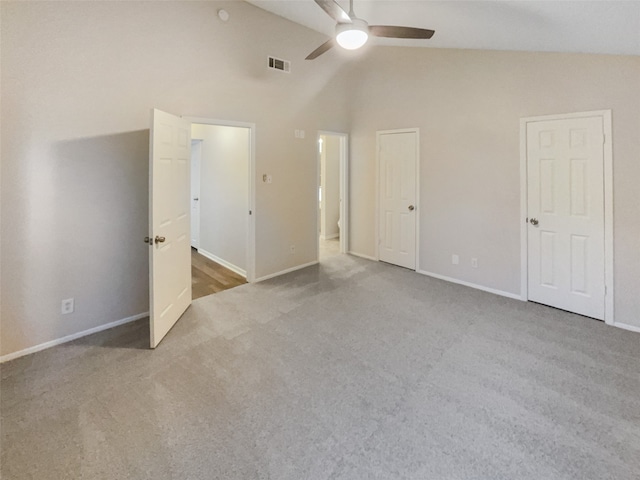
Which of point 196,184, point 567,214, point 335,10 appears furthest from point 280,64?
point 567,214

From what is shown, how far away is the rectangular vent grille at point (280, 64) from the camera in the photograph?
4184 mm

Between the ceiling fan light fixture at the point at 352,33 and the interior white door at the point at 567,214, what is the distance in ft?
7.35

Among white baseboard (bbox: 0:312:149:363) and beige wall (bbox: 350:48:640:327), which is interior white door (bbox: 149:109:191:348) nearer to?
white baseboard (bbox: 0:312:149:363)

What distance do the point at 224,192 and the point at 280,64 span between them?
6.66 ft

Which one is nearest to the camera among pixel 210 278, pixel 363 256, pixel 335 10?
pixel 335 10

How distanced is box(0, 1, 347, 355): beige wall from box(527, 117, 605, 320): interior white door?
11.2 feet

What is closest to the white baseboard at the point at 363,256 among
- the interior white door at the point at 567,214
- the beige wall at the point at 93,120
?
the interior white door at the point at 567,214

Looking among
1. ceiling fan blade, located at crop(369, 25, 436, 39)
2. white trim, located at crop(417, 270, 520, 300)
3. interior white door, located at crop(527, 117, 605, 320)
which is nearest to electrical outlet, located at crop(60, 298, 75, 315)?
ceiling fan blade, located at crop(369, 25, 436, 39)

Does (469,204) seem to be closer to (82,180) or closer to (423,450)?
(423,450)

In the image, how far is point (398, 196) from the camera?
5.02m

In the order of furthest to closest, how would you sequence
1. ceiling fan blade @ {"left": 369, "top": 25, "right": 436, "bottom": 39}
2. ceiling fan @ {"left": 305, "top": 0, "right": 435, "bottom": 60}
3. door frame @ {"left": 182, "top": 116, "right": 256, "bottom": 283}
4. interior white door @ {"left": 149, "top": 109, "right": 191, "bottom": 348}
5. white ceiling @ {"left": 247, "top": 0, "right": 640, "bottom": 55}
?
door frame @ {"left": 182, "top": 116, "right": 256, "bottom": 283}
interior white door @ {"left": 149, "top": 109, "right": 191, "bottom": 348}
ceiling fan blade @ {"left": 369, "top": 25, "right": 436, "bottom": 39}
ceiling fan @ {"left": 305, "top": 0, "right": 435, "bottom": 60}
white ceiling @ {"left": 247, "top": 0, "right": 640, "bottom": 55}

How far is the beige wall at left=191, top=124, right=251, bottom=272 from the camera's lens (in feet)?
15.1

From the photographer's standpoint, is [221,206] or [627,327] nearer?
[627,327]

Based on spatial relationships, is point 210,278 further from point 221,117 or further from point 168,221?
point 221,117
